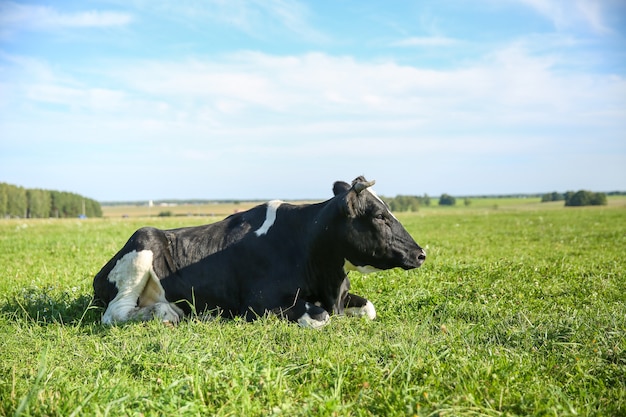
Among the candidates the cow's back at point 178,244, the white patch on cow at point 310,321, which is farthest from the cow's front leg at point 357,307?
→ the cow's back at point 178,244

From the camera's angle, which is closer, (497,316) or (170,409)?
(170,409)

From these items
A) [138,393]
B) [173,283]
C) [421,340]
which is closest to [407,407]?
[421,340]

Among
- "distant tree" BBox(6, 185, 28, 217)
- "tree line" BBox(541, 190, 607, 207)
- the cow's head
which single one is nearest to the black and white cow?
the cow's head

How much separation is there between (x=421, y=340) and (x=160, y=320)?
128 inches

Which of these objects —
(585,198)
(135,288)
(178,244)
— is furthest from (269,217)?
(585,198)

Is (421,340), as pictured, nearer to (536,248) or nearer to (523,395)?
(523,395)

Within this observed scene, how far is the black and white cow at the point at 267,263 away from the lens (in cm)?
734

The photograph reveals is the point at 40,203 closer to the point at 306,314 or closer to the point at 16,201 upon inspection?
the point at 16,201

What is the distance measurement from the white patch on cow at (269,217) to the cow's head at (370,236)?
1.06 metres

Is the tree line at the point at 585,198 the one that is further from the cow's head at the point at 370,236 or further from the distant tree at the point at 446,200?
the cow's head at the point at 370,236

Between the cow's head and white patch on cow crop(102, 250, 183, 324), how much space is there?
8.07ft

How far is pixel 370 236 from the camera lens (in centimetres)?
740

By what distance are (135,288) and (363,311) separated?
3.07m

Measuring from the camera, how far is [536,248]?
1616cm
